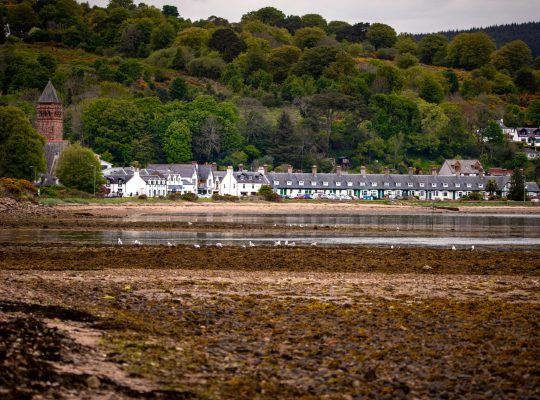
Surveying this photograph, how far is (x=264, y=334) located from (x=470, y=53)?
189800mm

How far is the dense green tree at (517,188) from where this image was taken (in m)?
93.6

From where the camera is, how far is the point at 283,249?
111 feet

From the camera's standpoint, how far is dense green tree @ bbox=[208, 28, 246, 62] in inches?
6786

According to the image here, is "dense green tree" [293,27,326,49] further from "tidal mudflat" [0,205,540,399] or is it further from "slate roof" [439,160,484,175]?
A: "tidal mudflat" [0,205,540,399]

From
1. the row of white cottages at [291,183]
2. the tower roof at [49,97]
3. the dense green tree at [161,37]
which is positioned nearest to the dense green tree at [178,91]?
the row of white cottages at [291,183]

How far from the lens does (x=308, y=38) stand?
193250 millimetres

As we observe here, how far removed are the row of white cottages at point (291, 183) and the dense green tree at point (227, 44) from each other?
235 feet

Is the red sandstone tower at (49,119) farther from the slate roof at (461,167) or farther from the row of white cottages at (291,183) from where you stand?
the slate roof at (461,167)

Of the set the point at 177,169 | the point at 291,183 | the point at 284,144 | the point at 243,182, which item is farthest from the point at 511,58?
the point at 177,169

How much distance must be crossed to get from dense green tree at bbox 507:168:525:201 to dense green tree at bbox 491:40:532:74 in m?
103

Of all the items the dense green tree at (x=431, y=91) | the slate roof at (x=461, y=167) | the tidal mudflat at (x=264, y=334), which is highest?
the dense green tree at (x=431, y=91)

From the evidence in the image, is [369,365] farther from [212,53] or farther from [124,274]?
[212,53]

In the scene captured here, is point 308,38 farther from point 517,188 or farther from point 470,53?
point 517,188

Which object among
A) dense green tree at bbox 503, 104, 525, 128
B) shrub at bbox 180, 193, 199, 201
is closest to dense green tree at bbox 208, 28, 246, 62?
dense green tree at bbox 503, 104, 525, 128
